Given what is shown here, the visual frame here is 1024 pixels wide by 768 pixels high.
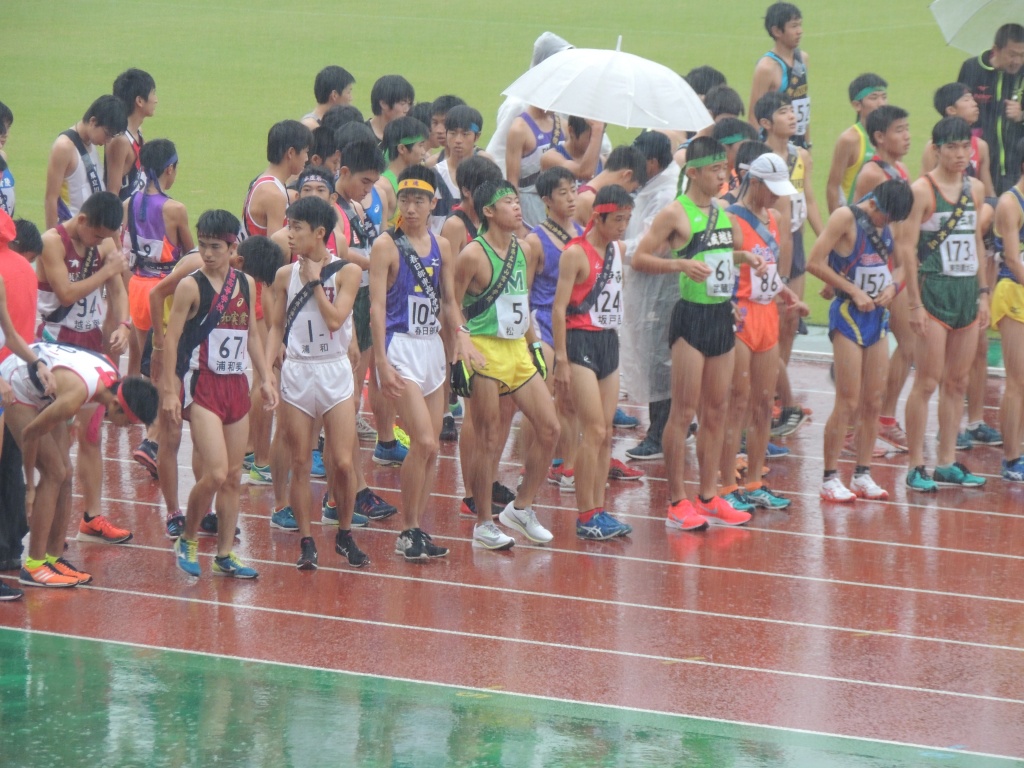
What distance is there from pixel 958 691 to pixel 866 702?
0.44m

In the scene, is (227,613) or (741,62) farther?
(741,62)

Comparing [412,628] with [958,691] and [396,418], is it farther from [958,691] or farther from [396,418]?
[396,418]

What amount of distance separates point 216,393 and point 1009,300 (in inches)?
190

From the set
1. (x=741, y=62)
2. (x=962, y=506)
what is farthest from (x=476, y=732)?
(x=741, y=62)

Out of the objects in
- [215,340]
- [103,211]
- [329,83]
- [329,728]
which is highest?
[329,83]

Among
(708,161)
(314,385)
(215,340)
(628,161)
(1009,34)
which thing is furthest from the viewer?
(1009,34)

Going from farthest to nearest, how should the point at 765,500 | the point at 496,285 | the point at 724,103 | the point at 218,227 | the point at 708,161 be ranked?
1. the point at 724,103
2. the point at 765,500
3. the point at 708,161
4. the point at 496,285
5. the point at 218,227

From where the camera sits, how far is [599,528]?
28.1 ft

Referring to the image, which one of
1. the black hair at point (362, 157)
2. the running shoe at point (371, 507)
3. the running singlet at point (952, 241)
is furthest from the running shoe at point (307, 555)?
the running singlet at point (952, 241)

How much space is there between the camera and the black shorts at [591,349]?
8.38 metres

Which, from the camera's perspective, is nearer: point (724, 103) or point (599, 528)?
point (599, 528)

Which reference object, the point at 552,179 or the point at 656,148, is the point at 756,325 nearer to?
the point at 656,148

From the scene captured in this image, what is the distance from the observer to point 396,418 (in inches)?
420

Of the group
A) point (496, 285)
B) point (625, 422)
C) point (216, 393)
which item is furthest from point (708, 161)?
point (216, 393)
